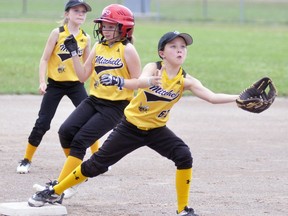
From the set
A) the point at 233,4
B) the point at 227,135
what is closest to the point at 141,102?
Answer: the point at 227,135

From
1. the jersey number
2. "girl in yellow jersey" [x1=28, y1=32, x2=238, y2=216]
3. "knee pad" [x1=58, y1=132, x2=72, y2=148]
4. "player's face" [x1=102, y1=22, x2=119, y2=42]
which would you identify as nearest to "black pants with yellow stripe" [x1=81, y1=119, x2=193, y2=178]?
"girl in yellow jersey" [x1=28, y1=32, x2=238, y2=216]

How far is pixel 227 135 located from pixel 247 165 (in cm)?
222

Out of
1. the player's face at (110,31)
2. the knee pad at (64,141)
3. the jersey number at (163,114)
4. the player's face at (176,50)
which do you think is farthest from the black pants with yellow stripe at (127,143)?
the player's face at (110,31)

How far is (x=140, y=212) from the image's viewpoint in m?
7.26

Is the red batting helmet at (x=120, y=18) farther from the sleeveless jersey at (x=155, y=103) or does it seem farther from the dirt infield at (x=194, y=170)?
the dirt infield at (x=194, y=170)

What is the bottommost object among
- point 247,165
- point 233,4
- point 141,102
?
point 233,4

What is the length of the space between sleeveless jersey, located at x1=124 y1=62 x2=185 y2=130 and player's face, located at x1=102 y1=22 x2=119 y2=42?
0.79 m

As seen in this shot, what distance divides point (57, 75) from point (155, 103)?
2444mm

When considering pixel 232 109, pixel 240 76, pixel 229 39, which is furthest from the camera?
pixel 229 39

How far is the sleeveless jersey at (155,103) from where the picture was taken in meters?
6.80

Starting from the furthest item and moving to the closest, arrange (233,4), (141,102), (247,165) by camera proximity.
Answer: (233,4)
(247,165)
(141,102)

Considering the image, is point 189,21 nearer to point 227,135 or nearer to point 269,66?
point 269,66

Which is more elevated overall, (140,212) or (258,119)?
(140,212)

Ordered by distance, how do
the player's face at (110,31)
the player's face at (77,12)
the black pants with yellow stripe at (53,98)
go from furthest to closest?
the black pants with yellow stripe at (53,98), the player's face at (77,12), the player's face at (110,31)
